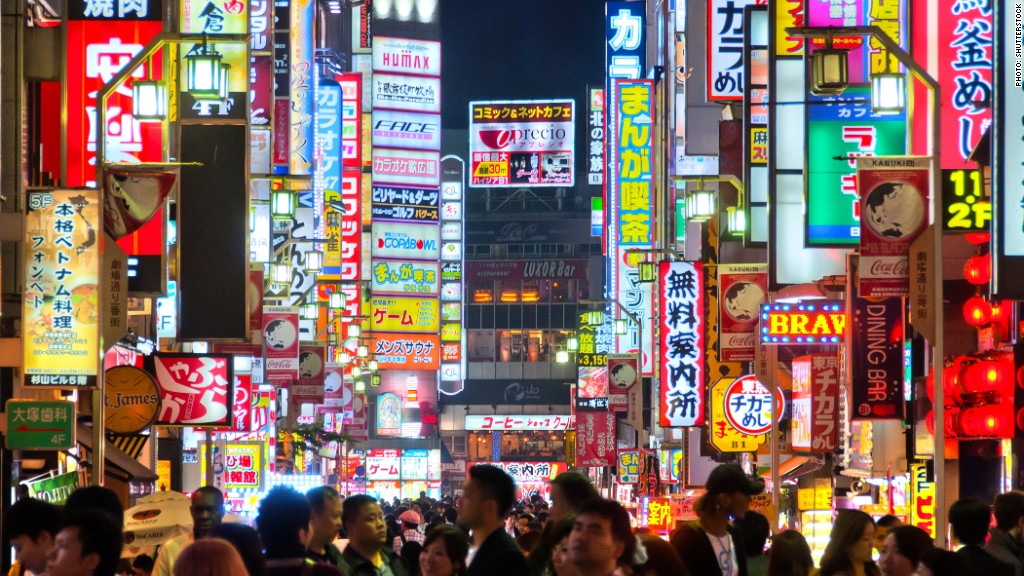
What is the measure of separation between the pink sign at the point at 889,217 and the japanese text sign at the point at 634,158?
26680 mm

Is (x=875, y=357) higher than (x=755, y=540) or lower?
higher

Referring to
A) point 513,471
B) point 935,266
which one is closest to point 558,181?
point 513,471

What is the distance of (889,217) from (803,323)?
5580 millimetres

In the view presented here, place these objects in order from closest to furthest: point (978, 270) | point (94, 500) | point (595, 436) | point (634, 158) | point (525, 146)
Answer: point (94, 500) < point (978, 270) < point (634, 158) < point (595, 436) < point (525, 146)

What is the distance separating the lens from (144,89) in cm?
1464

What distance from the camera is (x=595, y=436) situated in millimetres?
50656

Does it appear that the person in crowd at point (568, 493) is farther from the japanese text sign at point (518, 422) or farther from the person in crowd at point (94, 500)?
the japanese text sign at point (518, 422)

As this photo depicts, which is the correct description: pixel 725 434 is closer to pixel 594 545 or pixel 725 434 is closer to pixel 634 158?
pixel 634 158

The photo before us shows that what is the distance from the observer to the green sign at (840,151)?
58.5 ft

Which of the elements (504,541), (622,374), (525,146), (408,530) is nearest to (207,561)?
(504,541)

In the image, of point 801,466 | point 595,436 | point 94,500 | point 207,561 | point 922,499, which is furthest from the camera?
point 595,436

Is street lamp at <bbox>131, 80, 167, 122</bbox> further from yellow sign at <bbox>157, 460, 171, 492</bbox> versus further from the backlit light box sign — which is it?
yellow sign at <bbox>157, 460, 171, 492</bbox>

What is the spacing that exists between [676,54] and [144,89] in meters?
23.2

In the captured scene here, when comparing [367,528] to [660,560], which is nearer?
[660,560]
